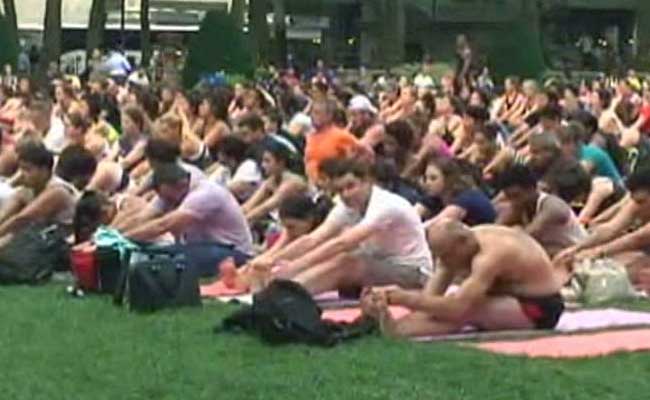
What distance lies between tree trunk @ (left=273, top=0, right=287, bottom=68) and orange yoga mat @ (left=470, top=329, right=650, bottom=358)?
40.6 metres

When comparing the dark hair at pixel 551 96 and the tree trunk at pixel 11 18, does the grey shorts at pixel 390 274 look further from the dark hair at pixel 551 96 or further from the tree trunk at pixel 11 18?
the tree trunk at pixel 11 18

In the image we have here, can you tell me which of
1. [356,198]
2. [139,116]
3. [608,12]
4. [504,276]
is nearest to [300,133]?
[139,116]

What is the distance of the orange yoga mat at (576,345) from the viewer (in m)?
10.7

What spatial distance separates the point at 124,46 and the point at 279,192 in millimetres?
47674

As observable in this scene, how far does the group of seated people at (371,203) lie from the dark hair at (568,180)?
0.02 meters

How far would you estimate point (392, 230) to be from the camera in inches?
521

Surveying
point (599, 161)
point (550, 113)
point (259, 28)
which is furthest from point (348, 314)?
point (259, 28)

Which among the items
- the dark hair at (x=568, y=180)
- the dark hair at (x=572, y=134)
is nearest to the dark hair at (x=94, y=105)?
the dark hair at (x=572, y=134)

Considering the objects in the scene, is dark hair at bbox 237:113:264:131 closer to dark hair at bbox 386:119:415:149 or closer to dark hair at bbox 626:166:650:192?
dark hair at bbox 386:119:415:149

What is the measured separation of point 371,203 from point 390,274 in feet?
1.91

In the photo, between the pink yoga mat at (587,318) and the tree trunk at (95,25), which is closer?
the pink yoga mat at (587,318)

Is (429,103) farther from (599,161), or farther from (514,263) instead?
(514,263)

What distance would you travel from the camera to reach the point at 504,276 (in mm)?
11281

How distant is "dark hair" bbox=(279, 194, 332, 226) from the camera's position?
45.9 ft
